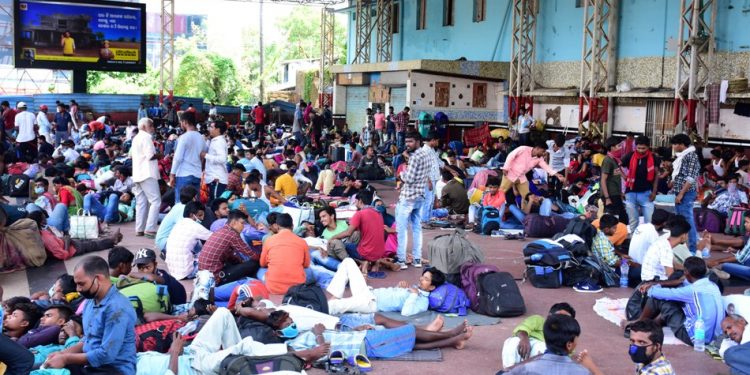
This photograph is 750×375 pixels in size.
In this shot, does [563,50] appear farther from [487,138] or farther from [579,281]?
[579,281]

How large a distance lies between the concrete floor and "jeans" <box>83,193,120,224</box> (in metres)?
2.24

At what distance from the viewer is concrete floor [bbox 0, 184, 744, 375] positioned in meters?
6.85

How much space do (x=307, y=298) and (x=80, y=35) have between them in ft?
82.6

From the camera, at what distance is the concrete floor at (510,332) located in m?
6.85

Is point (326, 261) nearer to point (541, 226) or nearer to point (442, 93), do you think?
point (541, 226)

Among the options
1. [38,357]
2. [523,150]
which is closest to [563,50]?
[523,150]

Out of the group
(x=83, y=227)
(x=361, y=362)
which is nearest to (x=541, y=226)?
(x=83, y=227)

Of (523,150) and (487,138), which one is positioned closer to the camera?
(523,150)

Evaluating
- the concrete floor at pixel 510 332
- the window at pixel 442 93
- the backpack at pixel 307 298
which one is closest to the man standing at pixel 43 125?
the window at pixel 442 93

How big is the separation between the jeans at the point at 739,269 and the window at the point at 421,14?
22.7 m

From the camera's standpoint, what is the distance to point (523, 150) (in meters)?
12.8

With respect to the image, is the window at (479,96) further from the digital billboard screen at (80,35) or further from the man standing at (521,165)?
the man standing at (521,165)

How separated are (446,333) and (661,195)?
8843 millimetres

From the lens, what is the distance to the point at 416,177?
10195 millimetres
